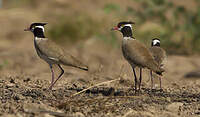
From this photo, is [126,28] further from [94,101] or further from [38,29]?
[94,101]

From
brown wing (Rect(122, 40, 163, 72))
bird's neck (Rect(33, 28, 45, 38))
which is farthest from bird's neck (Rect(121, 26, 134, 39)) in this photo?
bird's neck (Rect(33, 28, 45, 38))

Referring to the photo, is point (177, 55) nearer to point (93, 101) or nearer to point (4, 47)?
point (4, 47)

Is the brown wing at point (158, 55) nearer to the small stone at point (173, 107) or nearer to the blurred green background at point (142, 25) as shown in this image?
the small stone at point (173, 107)

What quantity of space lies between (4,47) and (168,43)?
616 cm

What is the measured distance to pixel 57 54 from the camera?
7.25 metres

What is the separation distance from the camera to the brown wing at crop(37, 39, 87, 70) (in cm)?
713

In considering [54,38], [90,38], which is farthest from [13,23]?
[90,38]

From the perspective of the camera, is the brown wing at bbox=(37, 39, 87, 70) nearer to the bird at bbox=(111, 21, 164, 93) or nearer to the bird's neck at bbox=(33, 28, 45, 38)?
the bird's neck at bbox=(33, 28, 45, 38)

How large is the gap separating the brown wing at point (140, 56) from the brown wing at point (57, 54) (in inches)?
27.8

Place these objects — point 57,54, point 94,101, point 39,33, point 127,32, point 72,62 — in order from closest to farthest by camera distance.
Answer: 1. point 94,101
2. point 72,62
3. point 57,54
4. point 127,32
5. point 39,33

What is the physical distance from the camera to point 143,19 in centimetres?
1739

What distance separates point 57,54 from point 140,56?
1.29 meters

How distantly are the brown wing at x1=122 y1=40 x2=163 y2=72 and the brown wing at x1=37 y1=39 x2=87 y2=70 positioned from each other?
0.71m

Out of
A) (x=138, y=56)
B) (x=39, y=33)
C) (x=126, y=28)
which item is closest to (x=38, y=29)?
(x=39, y=33)
